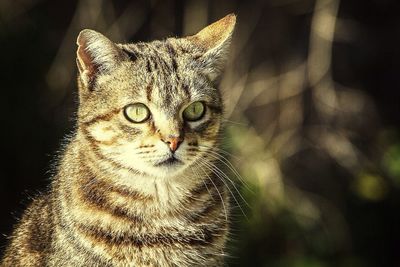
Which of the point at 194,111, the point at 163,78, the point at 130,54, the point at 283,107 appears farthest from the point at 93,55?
the point at 283,107

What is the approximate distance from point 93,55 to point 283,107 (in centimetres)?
297

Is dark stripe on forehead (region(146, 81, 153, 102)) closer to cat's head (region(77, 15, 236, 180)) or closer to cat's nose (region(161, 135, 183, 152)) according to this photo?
cat's head (region(77, 15, 236, 180))

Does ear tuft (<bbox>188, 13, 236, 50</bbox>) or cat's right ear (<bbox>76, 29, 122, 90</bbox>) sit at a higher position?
ear tuft (<bbox>188, 13, 236, 50</bbox>)

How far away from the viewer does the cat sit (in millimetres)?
2791

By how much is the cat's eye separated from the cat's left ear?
1.16 feet

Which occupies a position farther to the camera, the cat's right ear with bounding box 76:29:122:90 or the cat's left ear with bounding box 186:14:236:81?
the cat's left ear with bounding box 186:14:236:81

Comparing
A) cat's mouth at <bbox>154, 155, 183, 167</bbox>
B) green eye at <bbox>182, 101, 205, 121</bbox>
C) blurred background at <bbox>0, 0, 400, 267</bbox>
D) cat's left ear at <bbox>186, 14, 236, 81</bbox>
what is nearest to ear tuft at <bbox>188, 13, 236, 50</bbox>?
cat's left ear at <bbox>186, 14, 236, 81</bbox>

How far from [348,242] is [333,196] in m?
0.40

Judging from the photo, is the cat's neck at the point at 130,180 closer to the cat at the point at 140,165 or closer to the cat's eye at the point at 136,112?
the cat at the point at 140,165

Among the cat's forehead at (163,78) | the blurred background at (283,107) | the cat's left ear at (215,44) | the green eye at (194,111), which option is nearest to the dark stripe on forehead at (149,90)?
the cat's forehead at (163,78)

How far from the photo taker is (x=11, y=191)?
4898 mm

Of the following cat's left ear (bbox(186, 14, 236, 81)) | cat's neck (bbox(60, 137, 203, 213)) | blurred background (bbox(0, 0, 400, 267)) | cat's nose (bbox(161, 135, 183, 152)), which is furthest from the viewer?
blurred background (bbox(0, 0, 400, 267))

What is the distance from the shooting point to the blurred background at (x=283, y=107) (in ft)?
16.5

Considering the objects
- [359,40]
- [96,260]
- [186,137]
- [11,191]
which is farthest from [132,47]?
[359,40]
